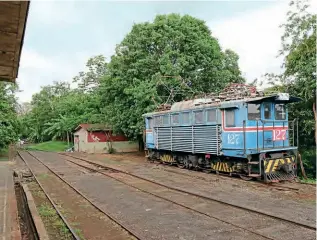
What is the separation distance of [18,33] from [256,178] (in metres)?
11.4

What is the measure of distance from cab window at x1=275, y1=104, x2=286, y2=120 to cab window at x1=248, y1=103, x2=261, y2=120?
3.25 feet

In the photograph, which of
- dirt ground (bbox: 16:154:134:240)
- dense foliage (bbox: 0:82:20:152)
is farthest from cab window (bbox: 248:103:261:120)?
dense foliage (bbox: 0:82:20:152)

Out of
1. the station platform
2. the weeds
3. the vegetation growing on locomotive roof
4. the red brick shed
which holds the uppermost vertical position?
the vegetation growing on locomotive roof

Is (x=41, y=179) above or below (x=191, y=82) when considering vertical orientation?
below

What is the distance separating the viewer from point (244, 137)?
13344mm

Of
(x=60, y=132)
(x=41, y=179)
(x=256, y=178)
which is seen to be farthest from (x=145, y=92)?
(x=60, y=132)

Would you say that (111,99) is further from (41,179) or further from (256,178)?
(256,178)

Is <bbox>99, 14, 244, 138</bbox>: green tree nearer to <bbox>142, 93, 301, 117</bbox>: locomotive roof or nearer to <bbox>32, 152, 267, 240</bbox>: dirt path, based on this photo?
<bbox>142, 93, 301, 117</bbox>: locomotive roof

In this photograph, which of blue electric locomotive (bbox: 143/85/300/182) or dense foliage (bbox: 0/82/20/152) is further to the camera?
dense foliage (bbox: 0/82/20/152)

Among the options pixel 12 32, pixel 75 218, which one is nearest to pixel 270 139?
pixel 75 218

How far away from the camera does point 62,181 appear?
15438mm

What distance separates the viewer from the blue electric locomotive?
43.9ft

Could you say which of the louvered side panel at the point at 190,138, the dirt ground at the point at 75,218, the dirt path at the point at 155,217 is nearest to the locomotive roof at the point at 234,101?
the louvered side panel at the point at 190,138

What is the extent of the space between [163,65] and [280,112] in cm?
1244
